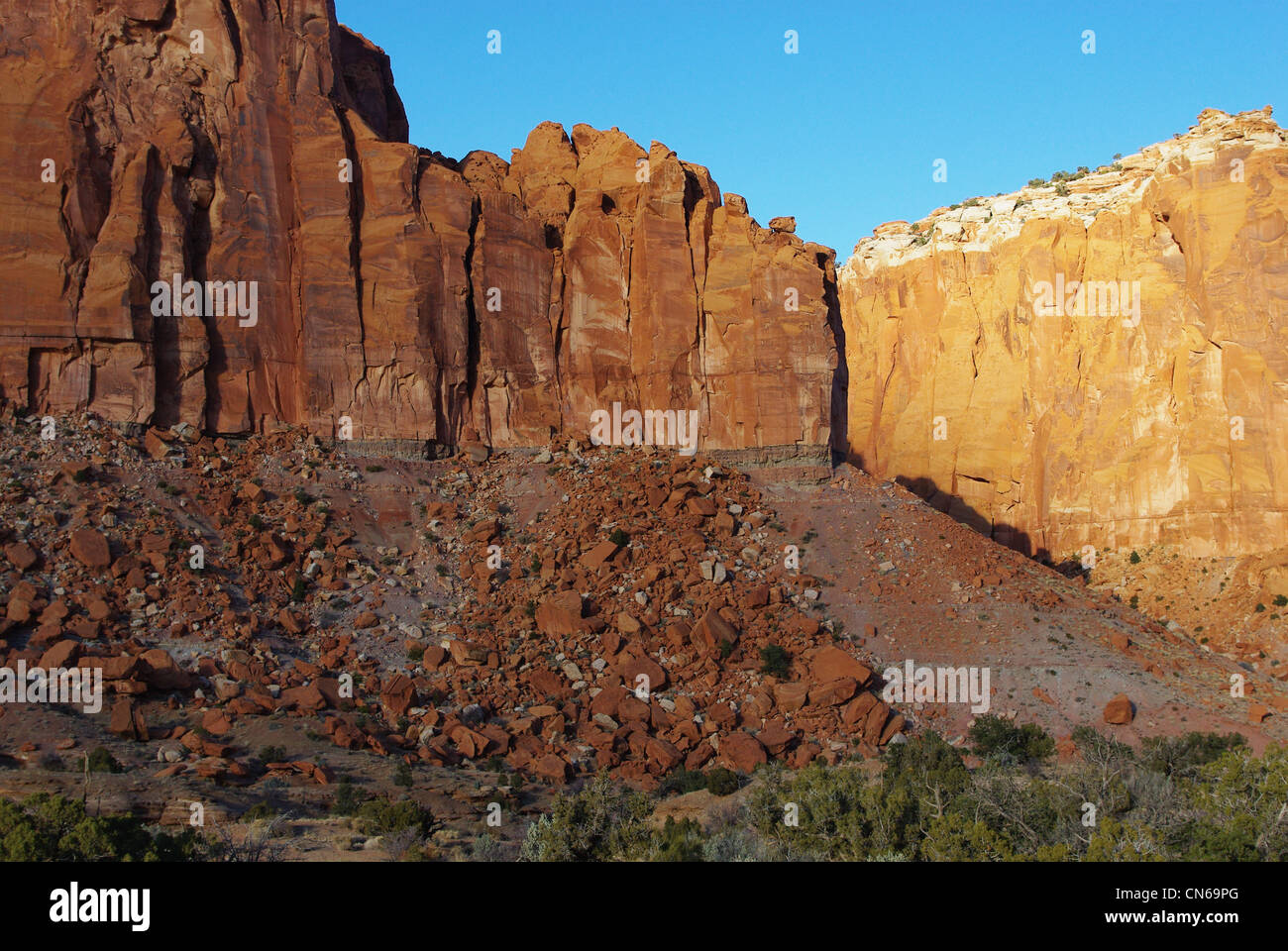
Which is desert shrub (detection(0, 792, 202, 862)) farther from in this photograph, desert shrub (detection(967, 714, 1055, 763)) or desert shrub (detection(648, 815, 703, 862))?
desert shrub (detection(967, 714, 1055, 763))

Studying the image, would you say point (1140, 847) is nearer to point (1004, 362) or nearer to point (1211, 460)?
point (1211, 460)

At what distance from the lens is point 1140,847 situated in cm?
1720

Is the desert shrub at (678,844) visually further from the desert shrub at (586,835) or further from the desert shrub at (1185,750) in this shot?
the desert shrub at (1185,750)

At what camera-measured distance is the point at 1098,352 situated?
222 ft

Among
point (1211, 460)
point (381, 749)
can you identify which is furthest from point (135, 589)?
point (1211, 460)

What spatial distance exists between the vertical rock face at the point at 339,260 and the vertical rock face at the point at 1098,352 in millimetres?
20932

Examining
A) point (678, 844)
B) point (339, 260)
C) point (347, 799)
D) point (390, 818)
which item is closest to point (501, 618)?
point (347, 799)

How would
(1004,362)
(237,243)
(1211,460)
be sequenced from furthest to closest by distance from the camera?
1. (1004,362)
2. (1211,460)
3. (237,243)

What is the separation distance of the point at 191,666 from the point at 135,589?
3.74 m

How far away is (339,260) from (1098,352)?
147 feet

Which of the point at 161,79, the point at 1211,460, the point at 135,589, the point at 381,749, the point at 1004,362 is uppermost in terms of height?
the point at 161,79

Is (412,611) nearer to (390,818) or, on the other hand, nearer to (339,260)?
(390,818)

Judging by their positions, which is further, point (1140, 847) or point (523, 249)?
point (523, 249)

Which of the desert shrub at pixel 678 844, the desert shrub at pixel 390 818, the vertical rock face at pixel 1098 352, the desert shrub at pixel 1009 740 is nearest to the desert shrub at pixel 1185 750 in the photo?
the desert shrub at pixel 1009 740
